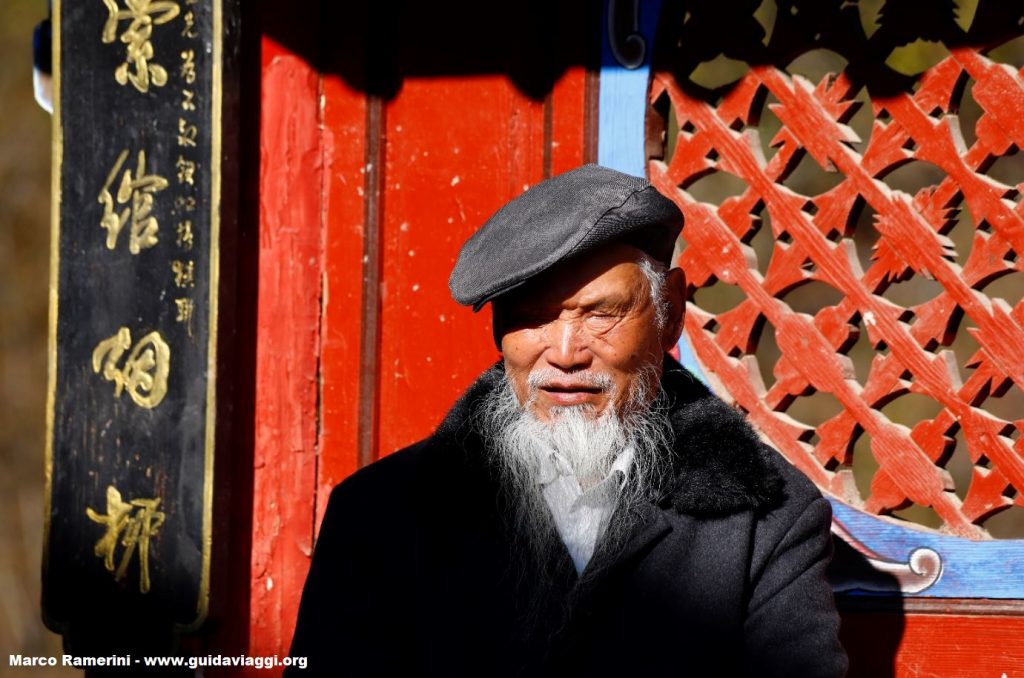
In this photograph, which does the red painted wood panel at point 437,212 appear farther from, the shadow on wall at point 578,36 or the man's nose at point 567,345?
the man's nose at point 567,345

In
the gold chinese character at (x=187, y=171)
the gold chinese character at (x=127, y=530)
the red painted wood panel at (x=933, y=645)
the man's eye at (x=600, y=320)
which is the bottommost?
the red painted wood panel at (x=933, y=645)

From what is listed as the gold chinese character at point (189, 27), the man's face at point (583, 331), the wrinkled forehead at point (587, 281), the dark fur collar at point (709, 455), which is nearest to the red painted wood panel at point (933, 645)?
the dark fur collar at point (709, 455)

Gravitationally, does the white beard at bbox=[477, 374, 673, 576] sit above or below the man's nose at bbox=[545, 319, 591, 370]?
below

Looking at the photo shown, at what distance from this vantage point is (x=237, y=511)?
3410 mm

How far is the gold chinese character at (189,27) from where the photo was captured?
3260mm

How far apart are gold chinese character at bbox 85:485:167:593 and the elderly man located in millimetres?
778

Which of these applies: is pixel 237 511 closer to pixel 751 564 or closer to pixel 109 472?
pixel 109 472

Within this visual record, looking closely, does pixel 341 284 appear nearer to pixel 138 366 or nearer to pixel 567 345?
pixel 138 366

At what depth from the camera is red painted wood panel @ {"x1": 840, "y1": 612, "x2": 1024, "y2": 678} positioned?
279 cm

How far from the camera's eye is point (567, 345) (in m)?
2.50

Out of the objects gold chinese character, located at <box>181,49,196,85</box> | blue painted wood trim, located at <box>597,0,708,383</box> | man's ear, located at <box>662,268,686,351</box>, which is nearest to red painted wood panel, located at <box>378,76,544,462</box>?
blue painted wood trim, located at <box>597,0,708,383</box>

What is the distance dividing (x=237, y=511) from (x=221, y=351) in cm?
43

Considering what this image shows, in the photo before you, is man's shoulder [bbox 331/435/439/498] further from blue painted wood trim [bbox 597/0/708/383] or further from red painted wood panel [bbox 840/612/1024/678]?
red painted wood panel [bbox 840/612/1024/678]

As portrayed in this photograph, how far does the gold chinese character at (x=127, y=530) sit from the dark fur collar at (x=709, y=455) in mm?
928
